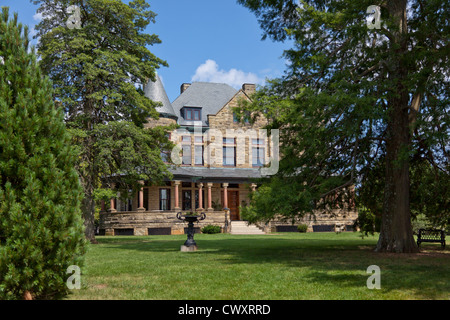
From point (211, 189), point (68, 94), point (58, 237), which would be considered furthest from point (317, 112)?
point (211, 189)

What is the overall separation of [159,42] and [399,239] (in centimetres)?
1626

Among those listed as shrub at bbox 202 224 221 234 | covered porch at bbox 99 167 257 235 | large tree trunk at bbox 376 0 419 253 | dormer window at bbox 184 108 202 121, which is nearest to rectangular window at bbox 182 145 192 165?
covered porch at bbox 99 167 257 235

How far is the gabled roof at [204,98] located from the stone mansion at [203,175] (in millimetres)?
95

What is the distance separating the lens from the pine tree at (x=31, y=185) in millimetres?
6148

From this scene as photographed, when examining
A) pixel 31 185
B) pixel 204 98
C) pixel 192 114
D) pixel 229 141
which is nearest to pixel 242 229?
pixel 229 141

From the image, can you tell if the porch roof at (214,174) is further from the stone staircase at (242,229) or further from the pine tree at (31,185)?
the pine tree at (31,185)

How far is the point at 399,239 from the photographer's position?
14242mm

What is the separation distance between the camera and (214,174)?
1446 inches

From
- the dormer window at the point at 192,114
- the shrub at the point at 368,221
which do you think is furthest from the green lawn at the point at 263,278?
the dormer window at the point at 192,114

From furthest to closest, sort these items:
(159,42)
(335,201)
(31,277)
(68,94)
Answer: (159,42), (68,94), (335,201), (31,277)

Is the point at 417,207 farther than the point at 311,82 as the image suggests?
Yes

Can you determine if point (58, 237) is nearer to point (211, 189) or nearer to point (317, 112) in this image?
point (317, 112)

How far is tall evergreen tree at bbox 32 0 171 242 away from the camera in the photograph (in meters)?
20.6
